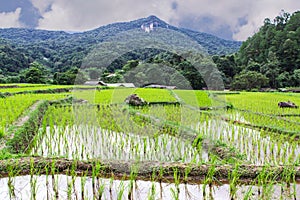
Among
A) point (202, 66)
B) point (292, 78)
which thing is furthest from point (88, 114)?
point (292, 78)

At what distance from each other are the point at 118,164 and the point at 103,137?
1.96 metres

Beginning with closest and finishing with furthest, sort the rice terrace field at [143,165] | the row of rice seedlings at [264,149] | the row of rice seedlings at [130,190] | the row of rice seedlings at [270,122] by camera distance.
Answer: the row of rice seedlings at [130,190]
the rice terrace field at [143,165]
the row of rice seedlings at [264,149]
the row of rice seedlings at [270,122]

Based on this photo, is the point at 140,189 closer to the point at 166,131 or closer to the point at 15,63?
the point at 166,131

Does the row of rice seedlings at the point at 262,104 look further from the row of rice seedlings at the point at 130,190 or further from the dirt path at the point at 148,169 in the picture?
the row of rice seedlings at the point at 130,190

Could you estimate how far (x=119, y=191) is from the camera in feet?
9.57

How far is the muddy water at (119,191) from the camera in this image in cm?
286

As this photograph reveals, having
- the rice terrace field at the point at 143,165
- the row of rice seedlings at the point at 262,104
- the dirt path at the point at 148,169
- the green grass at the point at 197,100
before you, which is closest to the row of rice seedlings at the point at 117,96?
the green grass at the point at 197,100

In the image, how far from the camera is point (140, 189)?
3.07 meters

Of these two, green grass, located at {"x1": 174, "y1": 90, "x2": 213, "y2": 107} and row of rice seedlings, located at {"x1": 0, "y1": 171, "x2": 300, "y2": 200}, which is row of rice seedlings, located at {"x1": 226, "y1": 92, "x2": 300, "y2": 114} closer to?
green grass, located at {"x1": 174, "y1": 90, "x2": 213, "y2": 107}

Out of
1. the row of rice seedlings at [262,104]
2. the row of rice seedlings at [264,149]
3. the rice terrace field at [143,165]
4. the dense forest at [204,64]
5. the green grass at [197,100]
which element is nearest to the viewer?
the rice terrace field at [143,165]

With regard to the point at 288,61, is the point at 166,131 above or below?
below

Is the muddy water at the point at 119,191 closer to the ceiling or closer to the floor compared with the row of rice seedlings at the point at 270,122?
closer to the floor

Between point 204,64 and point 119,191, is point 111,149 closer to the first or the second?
point 119,191

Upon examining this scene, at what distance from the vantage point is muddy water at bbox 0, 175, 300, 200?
2.86 meters
